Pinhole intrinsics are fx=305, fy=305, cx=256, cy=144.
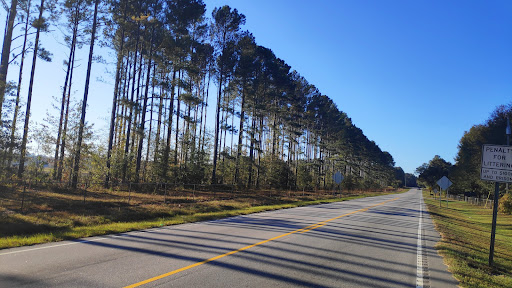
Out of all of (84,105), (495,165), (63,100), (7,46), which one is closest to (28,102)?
(63,100)

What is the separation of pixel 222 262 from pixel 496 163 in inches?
302

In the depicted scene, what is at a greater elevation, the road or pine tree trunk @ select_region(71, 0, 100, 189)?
pine tree trunk @ select_region(71, 0, 100, 189)

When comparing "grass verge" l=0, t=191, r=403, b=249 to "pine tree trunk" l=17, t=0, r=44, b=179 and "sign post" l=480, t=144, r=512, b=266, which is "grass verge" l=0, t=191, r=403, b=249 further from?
"sign post" l=480, t=144, r=512, b=266

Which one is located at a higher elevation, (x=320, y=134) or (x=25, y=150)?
(x=320, y=134)

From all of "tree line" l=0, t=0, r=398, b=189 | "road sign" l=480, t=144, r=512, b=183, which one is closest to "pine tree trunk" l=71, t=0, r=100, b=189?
"tree line" l=0, t=0, r=398, b=189

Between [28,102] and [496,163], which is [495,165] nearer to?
[496,163]

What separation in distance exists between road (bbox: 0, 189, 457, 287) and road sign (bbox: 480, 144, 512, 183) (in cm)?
265

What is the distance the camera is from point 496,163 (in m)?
8.24

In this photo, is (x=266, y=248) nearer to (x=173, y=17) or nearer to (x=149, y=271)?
(x=149, y=271)

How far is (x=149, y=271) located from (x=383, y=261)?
543cm

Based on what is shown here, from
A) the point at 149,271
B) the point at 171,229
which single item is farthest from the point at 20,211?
the point at 149,271

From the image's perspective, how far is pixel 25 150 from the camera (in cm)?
1941

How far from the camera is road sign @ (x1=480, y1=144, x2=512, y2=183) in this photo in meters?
8.10

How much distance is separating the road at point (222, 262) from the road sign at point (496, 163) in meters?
2.65
